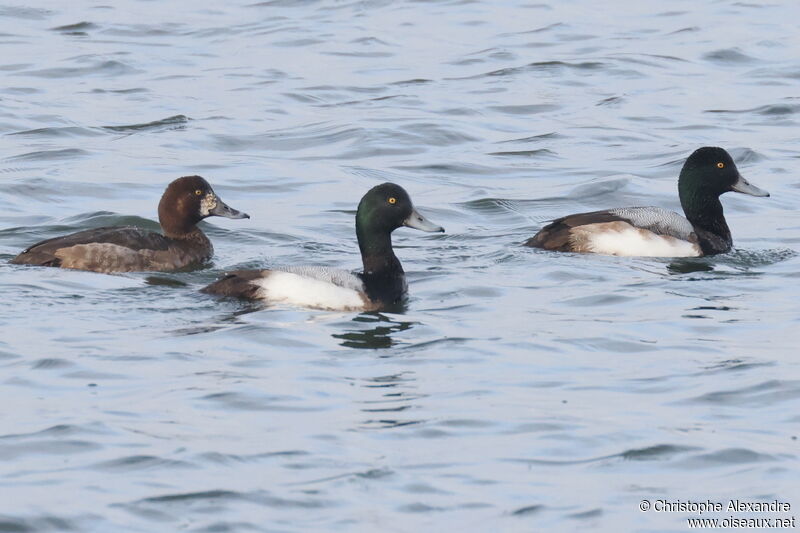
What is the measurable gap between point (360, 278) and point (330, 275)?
1.03ft

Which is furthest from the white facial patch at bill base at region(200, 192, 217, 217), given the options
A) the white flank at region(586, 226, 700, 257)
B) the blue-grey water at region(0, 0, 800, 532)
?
the white flank at region(586, 226, 700, 257)

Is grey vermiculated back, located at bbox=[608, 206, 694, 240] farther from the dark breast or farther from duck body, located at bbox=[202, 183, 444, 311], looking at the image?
duck body, located at bbox=[202, 183, 444, 311]

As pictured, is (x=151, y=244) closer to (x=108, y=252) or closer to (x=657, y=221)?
(x=108, y=252)

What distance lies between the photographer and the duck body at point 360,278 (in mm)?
11000

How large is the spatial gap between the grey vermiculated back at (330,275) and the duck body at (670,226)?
2.28m

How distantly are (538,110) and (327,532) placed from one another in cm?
1327

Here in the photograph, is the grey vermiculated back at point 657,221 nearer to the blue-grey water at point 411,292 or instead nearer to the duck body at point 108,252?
the blue-grey water at point 411,292

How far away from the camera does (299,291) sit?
1099 centimetres

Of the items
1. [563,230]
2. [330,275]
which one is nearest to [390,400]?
[330,275]

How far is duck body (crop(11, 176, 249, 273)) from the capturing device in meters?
12.2

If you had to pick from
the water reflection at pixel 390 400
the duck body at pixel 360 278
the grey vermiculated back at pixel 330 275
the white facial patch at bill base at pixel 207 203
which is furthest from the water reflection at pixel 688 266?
the water reflection at pixel 390 400

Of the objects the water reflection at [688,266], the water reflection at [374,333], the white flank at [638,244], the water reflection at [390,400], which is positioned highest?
the water reflection at [390,400]

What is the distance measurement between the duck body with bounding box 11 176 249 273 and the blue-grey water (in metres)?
0.17

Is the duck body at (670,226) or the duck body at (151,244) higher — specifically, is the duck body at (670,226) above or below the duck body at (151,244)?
below
